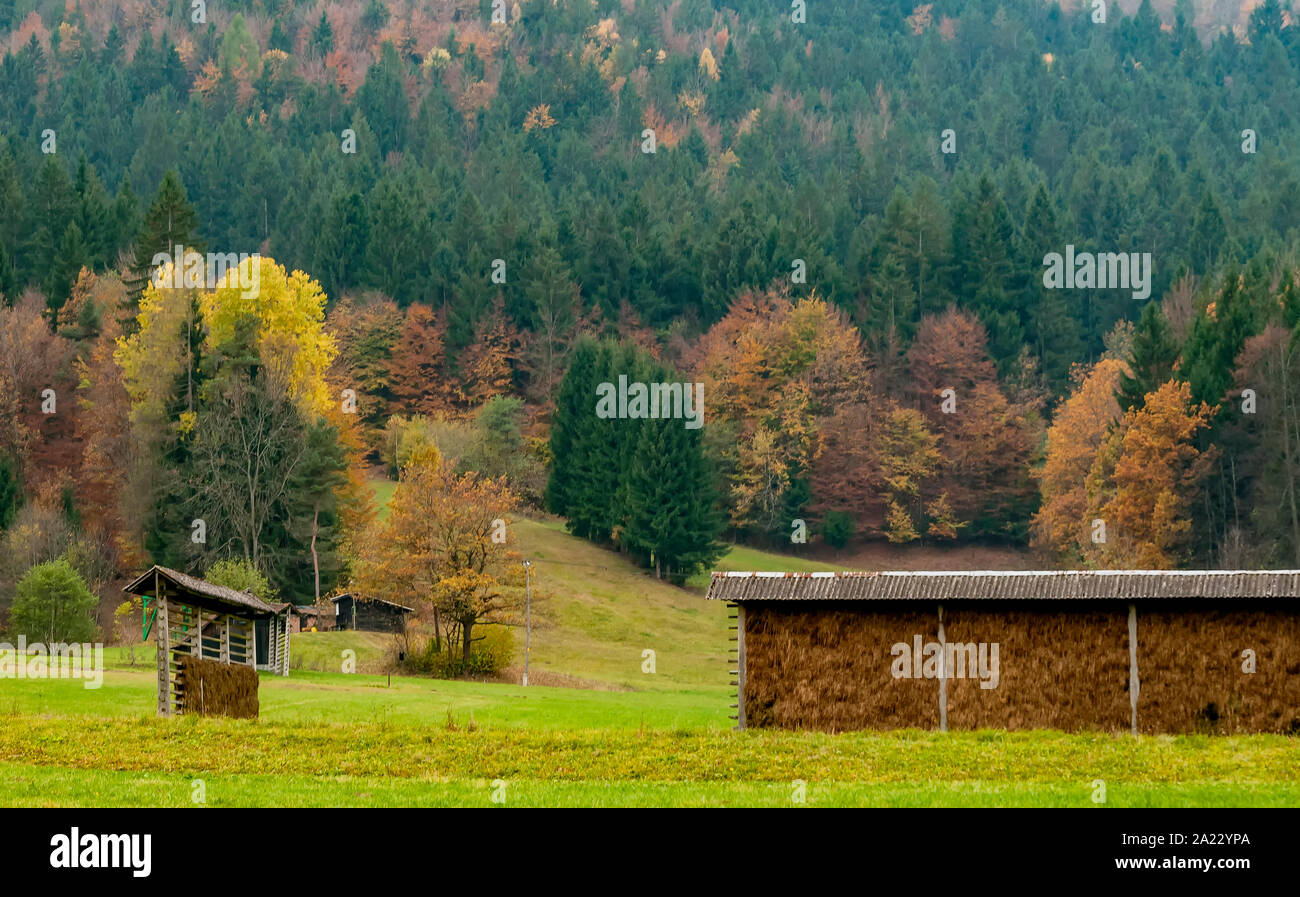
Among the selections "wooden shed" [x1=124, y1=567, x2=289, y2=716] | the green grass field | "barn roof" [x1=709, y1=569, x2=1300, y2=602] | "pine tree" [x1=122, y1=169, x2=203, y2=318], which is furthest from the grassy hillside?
"barn roof" [x1=709, y1=569, x2=1300, y2=602]

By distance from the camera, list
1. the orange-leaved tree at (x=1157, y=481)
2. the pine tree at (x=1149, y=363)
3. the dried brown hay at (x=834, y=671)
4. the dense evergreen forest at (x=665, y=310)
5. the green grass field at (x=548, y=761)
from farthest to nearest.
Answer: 1. the pine tree at (x=1149, y=363)
2. the dense evergreen forest at (x=665, y=310)
3. the orange-leaved tree at (x=1157, y=481)
4. the dried brown hay at (x=834, y=671)
5. the green grass field at (x=548, y=761)

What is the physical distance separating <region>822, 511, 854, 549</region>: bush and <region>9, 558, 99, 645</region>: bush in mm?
53607

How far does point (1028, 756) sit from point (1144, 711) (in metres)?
5.14

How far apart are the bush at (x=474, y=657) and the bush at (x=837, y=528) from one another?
42811mm

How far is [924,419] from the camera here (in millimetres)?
112688

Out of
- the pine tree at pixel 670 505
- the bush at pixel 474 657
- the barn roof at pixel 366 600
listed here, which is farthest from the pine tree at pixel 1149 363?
the barn roof at pixel 366 600

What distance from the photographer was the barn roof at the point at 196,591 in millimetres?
34938

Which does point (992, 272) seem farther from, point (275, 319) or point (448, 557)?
point (448, 557)

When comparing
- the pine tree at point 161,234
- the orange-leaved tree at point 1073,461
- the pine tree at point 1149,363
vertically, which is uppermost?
the pine tree at point 161,234

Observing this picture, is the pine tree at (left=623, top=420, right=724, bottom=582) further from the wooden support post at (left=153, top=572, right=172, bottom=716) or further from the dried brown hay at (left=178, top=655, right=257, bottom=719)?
the dried brown hay at (left=178, top=655, right=257, bottom=719)

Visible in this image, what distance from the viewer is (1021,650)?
30641 mm

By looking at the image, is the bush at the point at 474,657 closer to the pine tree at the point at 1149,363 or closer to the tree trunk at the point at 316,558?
the tree trunk at the point at 316,558

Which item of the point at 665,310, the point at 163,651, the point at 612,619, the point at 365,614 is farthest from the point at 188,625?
the point at 665,310
